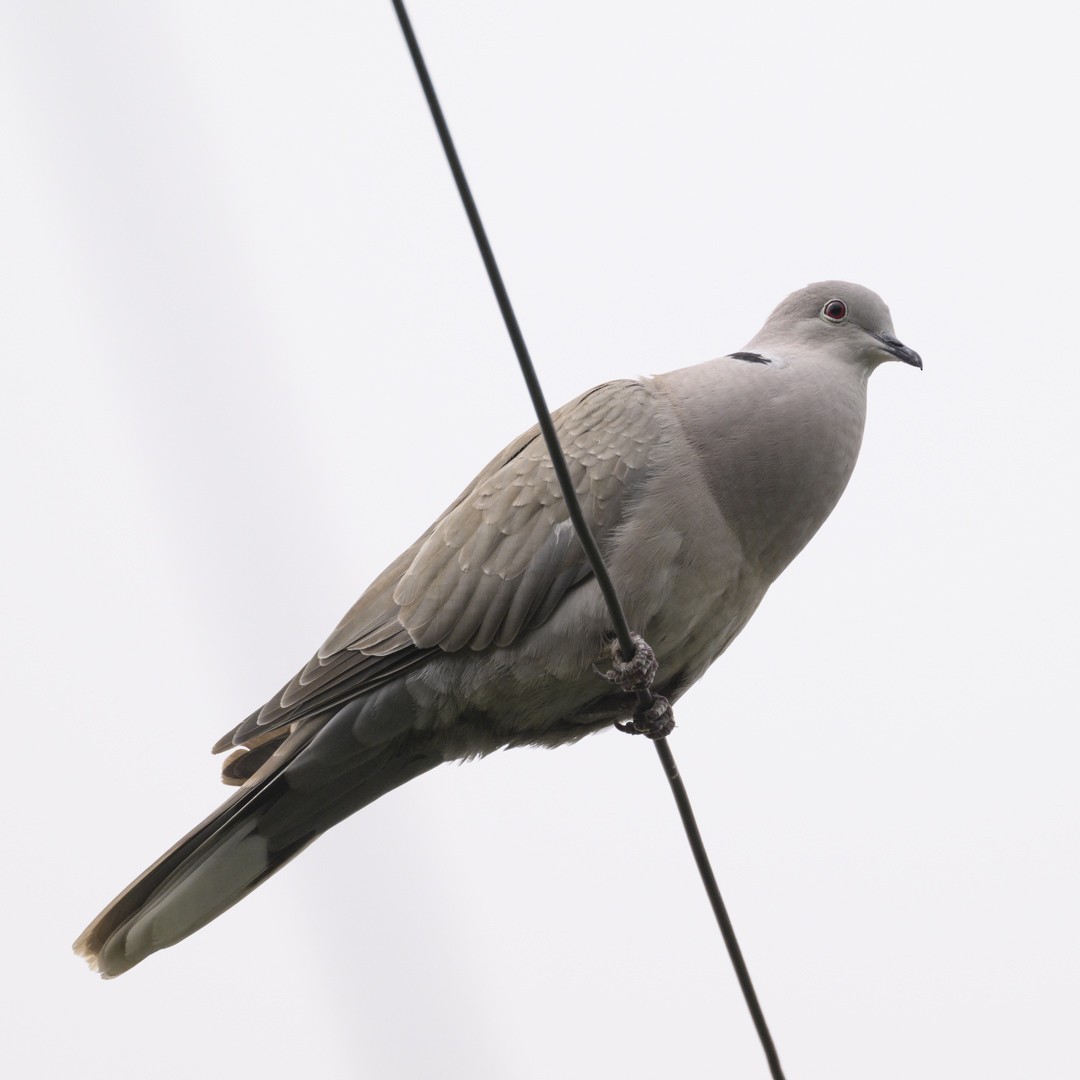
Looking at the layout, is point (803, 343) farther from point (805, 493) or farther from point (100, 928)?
point (100, 928)

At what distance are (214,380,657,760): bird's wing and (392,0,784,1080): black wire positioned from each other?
2.33 ft

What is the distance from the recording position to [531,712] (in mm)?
3848

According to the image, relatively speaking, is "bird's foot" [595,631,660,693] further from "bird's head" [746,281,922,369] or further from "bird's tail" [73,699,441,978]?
"bird's head" [746,281,922,369]

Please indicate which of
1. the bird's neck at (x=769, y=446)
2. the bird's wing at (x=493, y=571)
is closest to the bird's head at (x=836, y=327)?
the bird's neck at (x=769, y=446)

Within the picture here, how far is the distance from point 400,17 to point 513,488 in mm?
2011

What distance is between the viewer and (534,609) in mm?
3723

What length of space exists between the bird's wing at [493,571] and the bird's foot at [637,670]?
29 cm

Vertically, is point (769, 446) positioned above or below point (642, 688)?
above

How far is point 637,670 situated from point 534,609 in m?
0.40

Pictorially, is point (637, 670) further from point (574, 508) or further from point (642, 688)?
point (574, 508)

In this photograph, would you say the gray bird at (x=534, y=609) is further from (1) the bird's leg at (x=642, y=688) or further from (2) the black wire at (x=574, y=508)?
(2) the black wire at (x=574, y=508)

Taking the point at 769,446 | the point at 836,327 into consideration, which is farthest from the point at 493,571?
the point at 836,327

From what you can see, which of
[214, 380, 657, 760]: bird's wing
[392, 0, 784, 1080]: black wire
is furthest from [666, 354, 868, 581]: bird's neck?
[392, 0, 784, 1080]: black wire

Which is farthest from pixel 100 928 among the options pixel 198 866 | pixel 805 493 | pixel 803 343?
pixel 803 343
